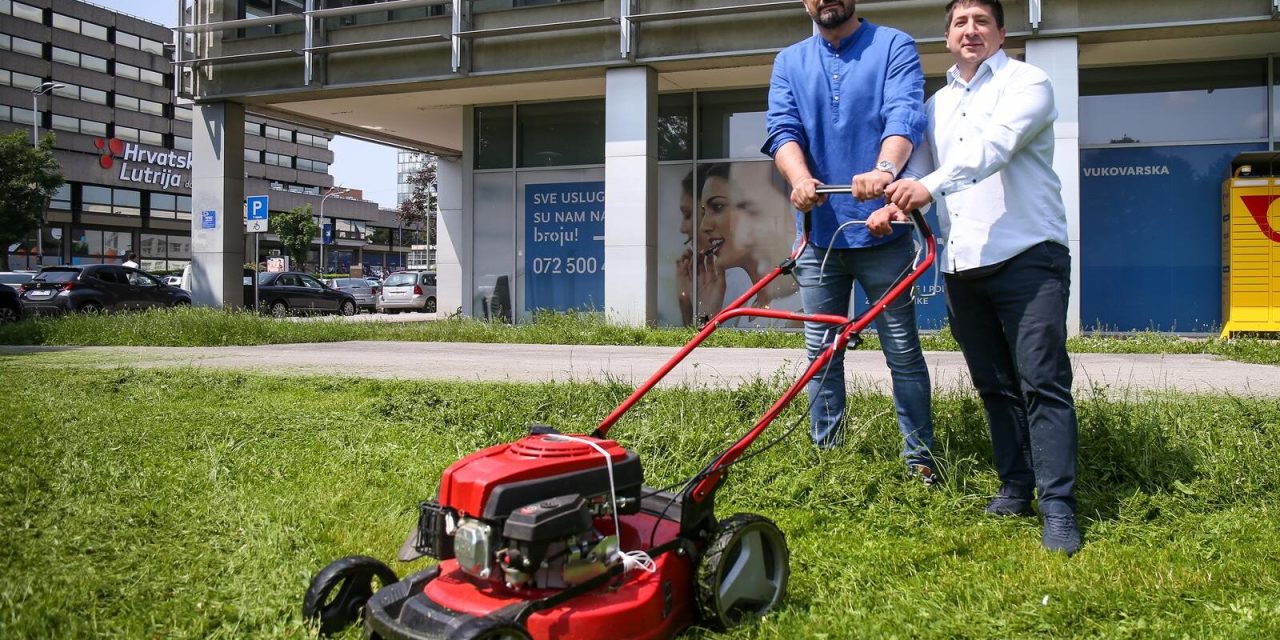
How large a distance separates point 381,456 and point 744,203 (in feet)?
40.5

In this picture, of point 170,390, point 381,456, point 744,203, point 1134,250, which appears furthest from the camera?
point 744,203

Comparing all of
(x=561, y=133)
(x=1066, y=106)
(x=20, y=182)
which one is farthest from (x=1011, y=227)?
(x=20, y=182)

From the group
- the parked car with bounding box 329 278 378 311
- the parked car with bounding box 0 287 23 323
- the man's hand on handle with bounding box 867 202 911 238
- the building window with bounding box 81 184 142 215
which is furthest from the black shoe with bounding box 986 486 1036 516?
the building window with bounding box 81 184 142 215

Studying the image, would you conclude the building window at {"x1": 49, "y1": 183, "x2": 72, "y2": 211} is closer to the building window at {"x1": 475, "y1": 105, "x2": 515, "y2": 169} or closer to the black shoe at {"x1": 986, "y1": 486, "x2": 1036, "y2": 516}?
the building window at {"x1": 475, "y1": 105, "x2": 515, "y2": 169}

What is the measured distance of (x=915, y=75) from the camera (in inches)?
148

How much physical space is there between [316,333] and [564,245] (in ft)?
16.9

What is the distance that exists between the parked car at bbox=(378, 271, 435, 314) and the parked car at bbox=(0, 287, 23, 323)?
46.1ft

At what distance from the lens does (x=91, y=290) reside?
22344 mm

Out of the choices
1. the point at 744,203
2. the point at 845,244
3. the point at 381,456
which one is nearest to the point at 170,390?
the point at 381,456

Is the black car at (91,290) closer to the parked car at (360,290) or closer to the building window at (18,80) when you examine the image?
the parked car at (360,290)

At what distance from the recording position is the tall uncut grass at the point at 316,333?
1230cm

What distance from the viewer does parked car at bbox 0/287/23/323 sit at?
1961cm

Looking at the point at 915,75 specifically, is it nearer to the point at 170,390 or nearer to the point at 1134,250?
the point at 170,390

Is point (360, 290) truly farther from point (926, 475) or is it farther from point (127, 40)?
point (127, 40)
